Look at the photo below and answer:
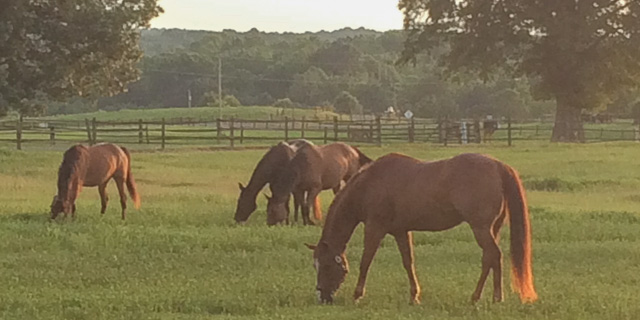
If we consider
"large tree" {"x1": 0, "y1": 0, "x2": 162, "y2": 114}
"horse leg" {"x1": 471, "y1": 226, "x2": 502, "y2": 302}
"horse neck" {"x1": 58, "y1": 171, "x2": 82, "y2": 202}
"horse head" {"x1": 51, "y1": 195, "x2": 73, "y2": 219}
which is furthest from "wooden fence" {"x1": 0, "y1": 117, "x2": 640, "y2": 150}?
"horse leg" {"x1": 471, "y1": 226, "x2": 502, "y2": 302}

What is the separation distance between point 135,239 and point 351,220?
14.2 ft

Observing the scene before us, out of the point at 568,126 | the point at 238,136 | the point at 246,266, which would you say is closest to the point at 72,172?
the point at 246,266

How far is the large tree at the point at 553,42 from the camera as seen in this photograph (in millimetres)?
38000

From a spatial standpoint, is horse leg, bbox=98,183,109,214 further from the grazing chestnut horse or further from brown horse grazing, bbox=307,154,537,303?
brown horse grazing, bbox=307,154,537,303

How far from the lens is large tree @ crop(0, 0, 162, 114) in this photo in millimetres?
17922

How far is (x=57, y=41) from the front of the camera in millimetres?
18406

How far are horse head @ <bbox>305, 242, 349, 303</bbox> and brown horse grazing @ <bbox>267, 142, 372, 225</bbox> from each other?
19.6ft

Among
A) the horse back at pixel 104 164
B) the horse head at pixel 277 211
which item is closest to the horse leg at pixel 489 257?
the horse head at pixel 277 211

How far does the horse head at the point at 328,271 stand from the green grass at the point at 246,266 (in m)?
0.17

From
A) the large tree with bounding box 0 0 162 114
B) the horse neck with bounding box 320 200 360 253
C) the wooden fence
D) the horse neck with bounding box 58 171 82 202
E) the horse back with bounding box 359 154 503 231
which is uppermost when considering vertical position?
the large tree with bounding box 0 0 162 114

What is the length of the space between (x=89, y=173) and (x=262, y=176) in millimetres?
2927

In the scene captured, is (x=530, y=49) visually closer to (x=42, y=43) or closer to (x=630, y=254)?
(x=42, y=43)

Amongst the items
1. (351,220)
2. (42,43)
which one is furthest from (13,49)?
(351,220)

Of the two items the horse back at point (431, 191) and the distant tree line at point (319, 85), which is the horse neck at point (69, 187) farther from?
the distant tree line at point (319, 85)
